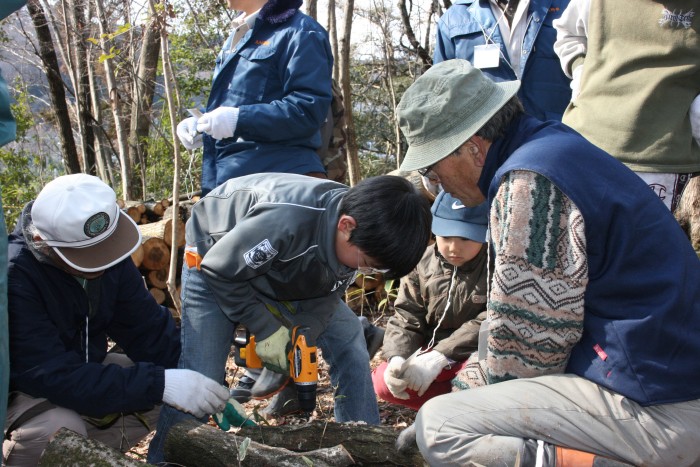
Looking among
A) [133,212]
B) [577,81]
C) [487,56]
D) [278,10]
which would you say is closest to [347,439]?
[577,81]

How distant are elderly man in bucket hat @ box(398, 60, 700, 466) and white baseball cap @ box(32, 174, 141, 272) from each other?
1.12m

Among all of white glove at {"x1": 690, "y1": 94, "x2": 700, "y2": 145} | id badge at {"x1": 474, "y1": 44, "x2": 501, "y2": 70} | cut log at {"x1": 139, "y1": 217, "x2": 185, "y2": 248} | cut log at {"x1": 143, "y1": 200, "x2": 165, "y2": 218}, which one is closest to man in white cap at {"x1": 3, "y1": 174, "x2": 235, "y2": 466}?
id badge at {"x1": 474, "y1": 44, "x2": 501, "y2": 70}

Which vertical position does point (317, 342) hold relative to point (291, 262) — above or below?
below

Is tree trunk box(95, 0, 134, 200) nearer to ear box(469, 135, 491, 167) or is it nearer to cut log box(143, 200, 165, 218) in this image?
cut log box(143, 200, 165, 218)

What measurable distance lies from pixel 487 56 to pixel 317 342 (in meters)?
1.58

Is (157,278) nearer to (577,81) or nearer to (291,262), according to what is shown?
(291,262)

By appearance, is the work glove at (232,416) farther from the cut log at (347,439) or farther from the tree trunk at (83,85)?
the tree trunk at (83,85)

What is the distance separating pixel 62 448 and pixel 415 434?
1114 millimetres

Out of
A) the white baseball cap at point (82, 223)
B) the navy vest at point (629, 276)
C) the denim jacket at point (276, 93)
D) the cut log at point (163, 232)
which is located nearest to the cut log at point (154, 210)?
the cut log at point (163, 232)

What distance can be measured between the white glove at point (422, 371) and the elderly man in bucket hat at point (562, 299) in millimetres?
836

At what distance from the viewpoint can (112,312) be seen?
283 centimetres

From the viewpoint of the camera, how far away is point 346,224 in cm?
246

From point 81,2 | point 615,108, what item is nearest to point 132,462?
point 615,108

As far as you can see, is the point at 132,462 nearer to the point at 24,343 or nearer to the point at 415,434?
the point at 24,343
